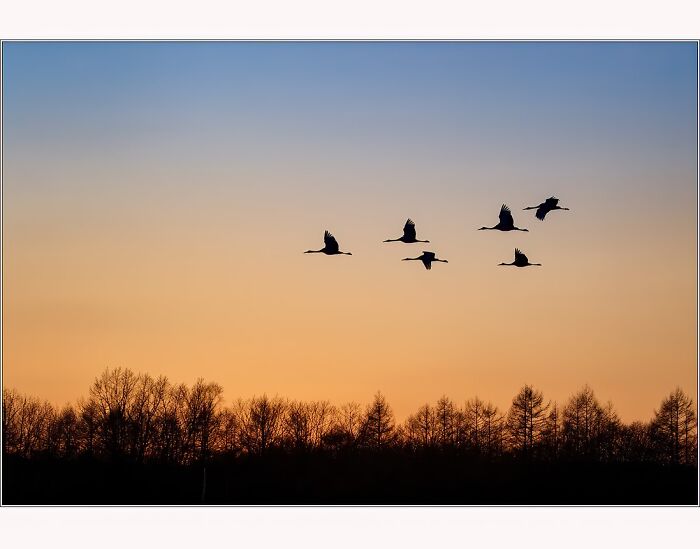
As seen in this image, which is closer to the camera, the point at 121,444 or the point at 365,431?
the point at 121,444

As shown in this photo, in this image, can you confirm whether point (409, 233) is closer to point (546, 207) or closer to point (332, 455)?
point (546, 207)

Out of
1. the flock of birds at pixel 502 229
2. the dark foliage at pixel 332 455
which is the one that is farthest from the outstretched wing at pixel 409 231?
the dark foliage at pixel 332 455

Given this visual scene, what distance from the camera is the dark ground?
72938mm

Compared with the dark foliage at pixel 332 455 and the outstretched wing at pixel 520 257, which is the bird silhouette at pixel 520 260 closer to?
the outstretched wing at pixel 520 257

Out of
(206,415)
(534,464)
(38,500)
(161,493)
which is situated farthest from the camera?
(206,415)

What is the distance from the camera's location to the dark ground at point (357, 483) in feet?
239

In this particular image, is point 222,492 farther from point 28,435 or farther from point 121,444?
point 28,435

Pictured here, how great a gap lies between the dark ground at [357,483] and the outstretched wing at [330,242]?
2547 centimetres

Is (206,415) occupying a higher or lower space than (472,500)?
higher

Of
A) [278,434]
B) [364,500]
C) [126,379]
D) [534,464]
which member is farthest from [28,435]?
[534,464]

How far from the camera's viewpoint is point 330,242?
160ft

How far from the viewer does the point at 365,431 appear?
289 feet

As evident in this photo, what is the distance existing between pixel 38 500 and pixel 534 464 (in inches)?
935

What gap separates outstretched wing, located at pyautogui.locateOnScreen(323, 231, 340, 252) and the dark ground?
2547cm
